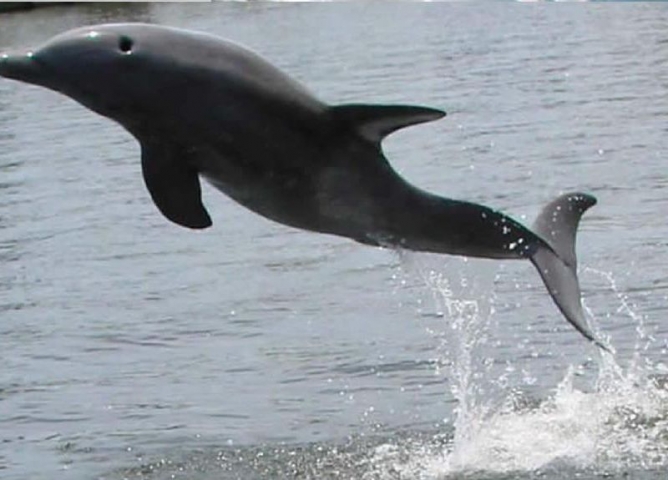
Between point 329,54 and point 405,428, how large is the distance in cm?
2872

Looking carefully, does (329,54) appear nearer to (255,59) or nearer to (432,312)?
(432,312)

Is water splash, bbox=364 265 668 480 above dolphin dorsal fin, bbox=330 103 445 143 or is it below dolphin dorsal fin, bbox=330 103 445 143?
below

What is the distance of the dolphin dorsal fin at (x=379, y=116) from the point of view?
31.4 feet

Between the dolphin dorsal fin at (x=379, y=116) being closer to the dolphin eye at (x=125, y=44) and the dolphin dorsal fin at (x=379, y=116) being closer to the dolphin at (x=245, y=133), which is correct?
the dolphin at (x=245, y=133)

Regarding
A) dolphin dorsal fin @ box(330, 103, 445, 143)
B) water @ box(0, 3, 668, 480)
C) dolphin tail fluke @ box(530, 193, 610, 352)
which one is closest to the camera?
dolphin dorsal fin @ box(330, 103, 445, 143)

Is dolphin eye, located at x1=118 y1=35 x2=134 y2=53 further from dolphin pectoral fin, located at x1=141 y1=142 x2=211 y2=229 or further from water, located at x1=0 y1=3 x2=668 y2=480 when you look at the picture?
water, located at x1=0 y1=3 x2=668 y2=480

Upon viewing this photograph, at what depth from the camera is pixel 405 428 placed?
529 inches

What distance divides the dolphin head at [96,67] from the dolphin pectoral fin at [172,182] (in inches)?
9.7

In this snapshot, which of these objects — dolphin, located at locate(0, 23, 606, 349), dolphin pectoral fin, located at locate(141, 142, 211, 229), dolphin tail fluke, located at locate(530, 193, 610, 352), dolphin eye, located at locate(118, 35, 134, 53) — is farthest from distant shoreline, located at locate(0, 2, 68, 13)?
dolphin eye, located at locate(118, 35, 134, 53)

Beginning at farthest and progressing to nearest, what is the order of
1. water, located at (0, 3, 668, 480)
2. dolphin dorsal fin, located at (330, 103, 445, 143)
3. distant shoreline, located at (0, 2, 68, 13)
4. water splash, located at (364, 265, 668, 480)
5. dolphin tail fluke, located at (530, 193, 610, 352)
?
distant shoreline, located at (0, 2, 68, 13) < water, located at (0, 3, 668, 480) < water splash, located at (364, 265, 668, 480) < dolphin tail fluke, located at (530, 193, 610, 352) < dolphin dorsal fin, located at (330, 103, 445, 143)

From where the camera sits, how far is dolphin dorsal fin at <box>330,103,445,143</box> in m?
9.57

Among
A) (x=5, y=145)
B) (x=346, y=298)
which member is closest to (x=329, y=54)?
(x=5, y=145)

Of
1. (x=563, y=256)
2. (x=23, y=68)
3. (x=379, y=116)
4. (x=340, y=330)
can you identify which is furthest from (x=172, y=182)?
(x=340, y=330)

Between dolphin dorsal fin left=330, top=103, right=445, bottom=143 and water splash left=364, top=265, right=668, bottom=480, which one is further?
water splash left=364, top=265, right=668, bottom=480
